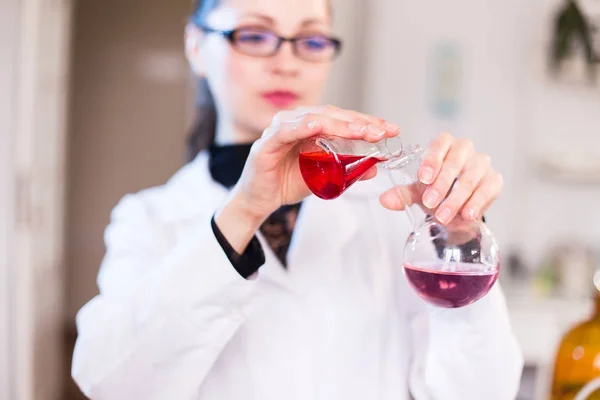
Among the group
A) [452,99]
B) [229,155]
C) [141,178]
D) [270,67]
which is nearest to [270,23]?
[270,67]

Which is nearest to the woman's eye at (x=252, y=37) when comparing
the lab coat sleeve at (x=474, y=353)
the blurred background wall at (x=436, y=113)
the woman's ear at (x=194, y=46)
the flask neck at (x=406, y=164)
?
the woman's ear at (x=194, y=46)

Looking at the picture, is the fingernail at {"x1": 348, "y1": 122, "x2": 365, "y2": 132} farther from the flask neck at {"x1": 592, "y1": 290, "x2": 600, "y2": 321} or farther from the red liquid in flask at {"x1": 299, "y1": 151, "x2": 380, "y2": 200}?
the flask neck at {"x1": 592, "y1": 290, "x2": 600, "y2": 321}

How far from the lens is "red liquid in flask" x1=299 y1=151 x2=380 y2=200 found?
23.6 inches

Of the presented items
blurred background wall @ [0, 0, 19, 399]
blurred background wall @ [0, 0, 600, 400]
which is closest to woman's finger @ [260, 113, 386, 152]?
blurred background wall @ [0, 0, 600, 400]

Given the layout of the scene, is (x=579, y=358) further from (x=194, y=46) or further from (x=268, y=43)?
(x=194, y=46)

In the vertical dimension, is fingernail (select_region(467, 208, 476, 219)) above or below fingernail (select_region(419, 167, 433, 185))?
below

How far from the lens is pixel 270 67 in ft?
2.97

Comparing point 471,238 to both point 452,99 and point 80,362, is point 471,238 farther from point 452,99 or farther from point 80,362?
point 452,99

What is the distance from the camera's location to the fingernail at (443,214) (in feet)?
2.03

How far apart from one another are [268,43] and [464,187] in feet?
1.37

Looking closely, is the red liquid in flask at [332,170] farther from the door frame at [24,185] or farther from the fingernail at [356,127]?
the door frame at [24,185]

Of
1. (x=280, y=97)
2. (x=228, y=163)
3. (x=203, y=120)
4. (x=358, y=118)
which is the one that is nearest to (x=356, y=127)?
(x=358, y=118)

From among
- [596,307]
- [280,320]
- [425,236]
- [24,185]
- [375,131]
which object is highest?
Answer: [375,131]

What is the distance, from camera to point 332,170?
0.60 m
